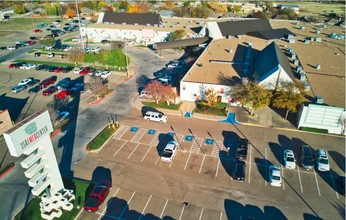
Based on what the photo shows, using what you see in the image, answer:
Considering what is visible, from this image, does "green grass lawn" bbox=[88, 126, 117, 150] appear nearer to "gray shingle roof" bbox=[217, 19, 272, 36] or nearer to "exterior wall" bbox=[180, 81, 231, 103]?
"exterior wall" bbox=[180, 81, 231, 103]

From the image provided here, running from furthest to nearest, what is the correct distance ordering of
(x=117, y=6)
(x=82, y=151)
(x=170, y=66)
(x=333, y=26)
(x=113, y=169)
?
(x=117, y=6) < (x=333, y=26) < (x=170, y=66) < (x=82, y=151) < (x=113, y=169)

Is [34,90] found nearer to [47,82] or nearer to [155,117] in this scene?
[47,82]

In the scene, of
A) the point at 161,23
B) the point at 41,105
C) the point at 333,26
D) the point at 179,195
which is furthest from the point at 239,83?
the point at 333,26

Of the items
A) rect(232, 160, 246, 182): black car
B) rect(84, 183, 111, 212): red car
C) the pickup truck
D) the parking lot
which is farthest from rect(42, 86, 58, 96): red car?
rect(232, 160, 246, 182): black car

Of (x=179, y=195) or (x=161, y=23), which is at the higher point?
(x=161, y=23)

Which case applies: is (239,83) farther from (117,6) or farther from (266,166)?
(117,6)

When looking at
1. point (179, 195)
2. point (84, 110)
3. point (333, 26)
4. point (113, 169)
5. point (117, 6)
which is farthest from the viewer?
point (117, 6)

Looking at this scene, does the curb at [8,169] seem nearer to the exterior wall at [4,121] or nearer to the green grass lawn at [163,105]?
the exterior wall at [4,121]

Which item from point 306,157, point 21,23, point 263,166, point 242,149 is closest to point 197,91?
point 242,149

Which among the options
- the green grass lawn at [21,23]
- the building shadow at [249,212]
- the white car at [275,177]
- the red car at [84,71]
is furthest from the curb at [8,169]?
the green grass lawn at [21,23]
